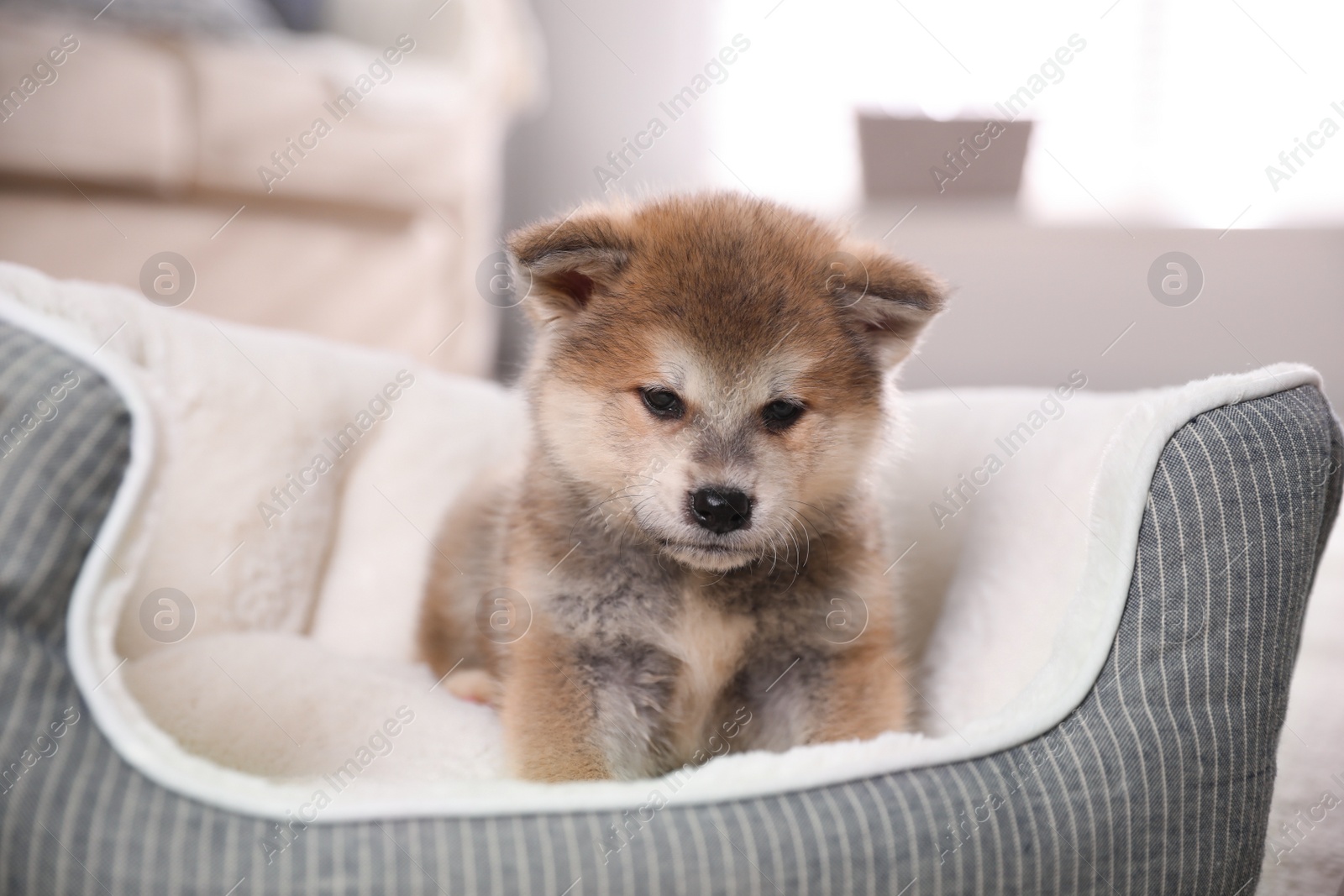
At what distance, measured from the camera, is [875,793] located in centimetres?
114

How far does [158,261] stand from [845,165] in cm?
305

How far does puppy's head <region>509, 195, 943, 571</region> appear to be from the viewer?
1.37 metres

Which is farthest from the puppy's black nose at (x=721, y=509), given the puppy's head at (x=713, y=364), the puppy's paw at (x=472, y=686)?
the puppy's paw at (x=472, y=686)

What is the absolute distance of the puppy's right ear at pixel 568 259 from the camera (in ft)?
4.63

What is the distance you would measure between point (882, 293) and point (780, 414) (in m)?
0.21

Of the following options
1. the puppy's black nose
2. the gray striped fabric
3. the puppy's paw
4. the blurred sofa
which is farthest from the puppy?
the blurred sofa

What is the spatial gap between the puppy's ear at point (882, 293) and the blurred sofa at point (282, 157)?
2.67 m

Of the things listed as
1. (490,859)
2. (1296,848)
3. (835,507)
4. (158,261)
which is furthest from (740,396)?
(158,261)

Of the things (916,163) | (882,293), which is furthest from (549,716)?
(916,163)

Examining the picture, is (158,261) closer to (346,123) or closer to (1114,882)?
(346,123)

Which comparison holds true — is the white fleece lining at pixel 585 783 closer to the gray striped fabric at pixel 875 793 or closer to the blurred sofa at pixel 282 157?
the gray striped fabric at pixel 875 793

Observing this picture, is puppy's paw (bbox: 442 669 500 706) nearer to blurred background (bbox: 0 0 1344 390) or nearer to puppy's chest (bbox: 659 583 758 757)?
puppy's chest (bbox: 659 583 758 757)

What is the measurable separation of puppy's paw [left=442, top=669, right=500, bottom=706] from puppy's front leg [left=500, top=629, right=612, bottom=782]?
26cm

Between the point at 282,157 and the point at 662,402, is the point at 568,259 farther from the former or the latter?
the point at 282,157
